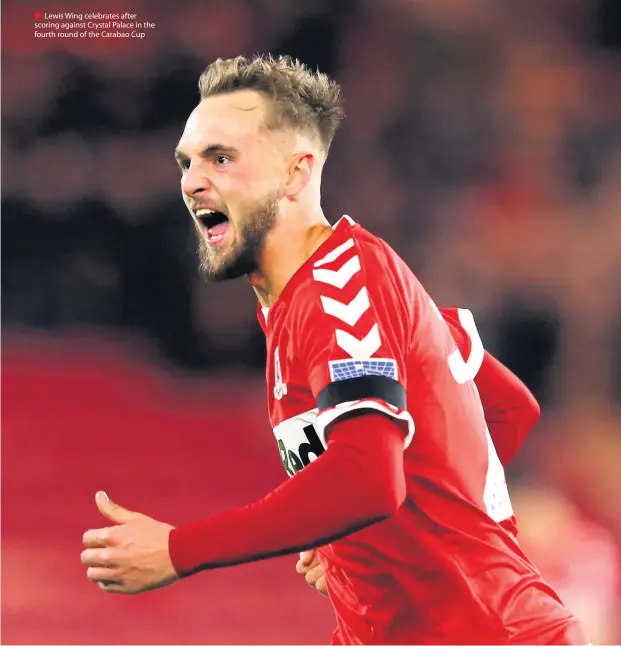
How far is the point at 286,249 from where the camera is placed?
6.68 feet

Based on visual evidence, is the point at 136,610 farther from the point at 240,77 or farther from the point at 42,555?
the point at 240,77

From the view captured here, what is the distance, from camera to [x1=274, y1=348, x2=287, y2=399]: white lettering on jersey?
1.90 metres

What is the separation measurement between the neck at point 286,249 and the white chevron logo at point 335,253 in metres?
0.15

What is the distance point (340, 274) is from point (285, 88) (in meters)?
0.54

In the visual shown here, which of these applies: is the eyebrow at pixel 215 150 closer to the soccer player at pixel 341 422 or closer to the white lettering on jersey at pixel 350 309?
the soccer player at pixel 341 422

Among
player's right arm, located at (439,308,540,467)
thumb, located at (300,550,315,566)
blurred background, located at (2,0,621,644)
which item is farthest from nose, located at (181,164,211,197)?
blurred background, located at (2,0,621,644)

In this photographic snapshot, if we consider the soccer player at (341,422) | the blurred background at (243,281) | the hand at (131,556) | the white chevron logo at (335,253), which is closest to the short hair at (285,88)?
the soccer player at (341,422)

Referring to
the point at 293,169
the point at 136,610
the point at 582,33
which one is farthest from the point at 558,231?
the point at 293,169

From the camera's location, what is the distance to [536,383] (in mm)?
6066

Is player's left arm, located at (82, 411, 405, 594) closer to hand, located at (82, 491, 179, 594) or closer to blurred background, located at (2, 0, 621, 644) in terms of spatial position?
hand, located at (82, 491, 179, 594)

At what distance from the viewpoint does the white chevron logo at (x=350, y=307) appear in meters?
1.69

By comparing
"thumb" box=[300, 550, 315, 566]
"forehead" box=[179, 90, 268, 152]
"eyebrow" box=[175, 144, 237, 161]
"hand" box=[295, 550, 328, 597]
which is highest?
"forehead" box=[179, 90, 268, 152]

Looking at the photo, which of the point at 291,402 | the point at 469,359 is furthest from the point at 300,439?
the point at 469,359

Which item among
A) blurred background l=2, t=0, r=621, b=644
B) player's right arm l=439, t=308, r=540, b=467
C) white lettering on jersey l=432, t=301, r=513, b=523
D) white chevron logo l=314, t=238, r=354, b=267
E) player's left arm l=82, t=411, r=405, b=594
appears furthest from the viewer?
blurred background l=2, t=0, r=621, b=644
